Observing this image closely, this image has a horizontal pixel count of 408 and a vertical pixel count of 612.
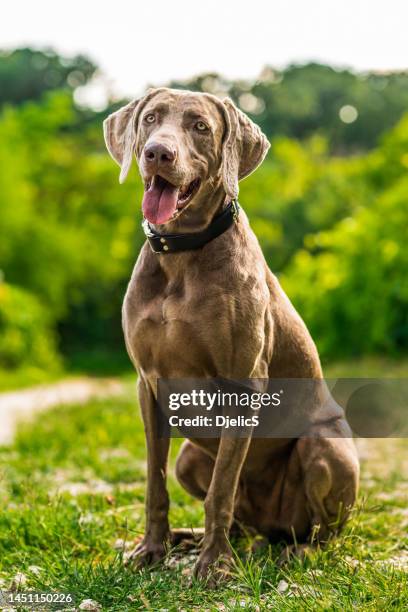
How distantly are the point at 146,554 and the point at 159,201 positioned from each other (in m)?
1.44

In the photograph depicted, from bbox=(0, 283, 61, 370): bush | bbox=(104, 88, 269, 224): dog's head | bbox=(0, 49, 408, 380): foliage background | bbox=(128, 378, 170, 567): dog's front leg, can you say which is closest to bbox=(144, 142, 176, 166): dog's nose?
bbox=(104, 88, 269, 224): dog's head

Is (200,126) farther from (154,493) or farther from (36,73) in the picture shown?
(36,73)

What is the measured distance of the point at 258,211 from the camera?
2306cm

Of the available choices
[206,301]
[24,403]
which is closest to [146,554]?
[206,301]

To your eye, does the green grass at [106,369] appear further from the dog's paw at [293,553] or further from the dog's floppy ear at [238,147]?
the dog's floppy ear at [238,147]

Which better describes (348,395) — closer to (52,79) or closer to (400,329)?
(400,329)

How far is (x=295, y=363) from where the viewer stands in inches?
138

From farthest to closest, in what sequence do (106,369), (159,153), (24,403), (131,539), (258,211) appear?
(106,369) → (258,211) → (24,403) → (131,539) → (159,153)

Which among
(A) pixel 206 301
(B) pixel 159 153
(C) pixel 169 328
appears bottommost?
(C) pixel 169 328

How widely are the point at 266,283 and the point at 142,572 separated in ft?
3.98

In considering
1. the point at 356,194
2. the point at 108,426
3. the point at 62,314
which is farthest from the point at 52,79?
Answer: the point at 108,426

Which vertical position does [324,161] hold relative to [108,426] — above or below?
above

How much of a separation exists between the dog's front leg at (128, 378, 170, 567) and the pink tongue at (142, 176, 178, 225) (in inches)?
29.8

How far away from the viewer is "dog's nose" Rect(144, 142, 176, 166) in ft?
9.36
